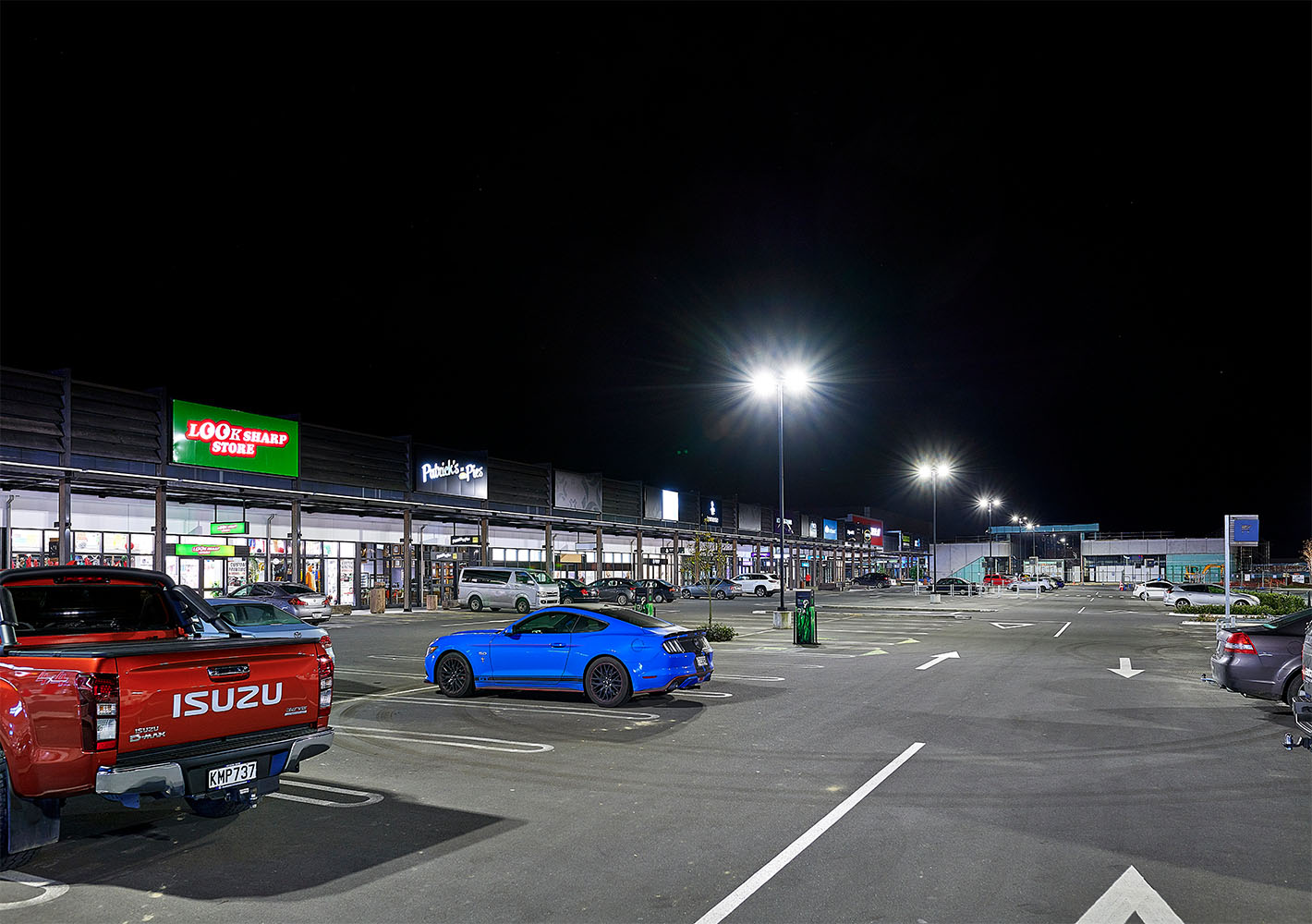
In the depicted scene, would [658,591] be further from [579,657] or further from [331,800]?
[331,800]

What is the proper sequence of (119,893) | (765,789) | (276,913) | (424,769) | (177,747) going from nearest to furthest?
(276,913), (119,893), (177,747), (765,789), (424,769)

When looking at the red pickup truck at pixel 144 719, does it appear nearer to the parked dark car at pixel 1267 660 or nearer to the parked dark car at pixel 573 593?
the parked dark car at pixel 1267 660

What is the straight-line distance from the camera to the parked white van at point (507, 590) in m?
40.9

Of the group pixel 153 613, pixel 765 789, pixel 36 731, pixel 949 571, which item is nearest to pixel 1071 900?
pixel 765 789

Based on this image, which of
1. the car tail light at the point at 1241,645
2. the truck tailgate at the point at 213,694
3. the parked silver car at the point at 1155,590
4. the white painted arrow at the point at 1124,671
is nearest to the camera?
the truck tailgate at the point at 213,694

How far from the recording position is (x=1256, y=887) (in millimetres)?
5668

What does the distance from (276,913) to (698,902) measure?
7.89 feet

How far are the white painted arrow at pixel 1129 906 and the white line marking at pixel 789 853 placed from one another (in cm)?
181

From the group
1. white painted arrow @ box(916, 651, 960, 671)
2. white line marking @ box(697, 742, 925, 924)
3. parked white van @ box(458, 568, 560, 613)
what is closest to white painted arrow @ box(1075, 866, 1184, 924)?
white line marking @ box(697, 742, 925, 924)

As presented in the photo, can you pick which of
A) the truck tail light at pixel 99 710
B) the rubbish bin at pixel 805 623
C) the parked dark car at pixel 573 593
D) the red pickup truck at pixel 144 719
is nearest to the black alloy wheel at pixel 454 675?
the red pickup truck at pixel 144 719

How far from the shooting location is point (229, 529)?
118ft

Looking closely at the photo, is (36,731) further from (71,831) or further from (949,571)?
(949,571)

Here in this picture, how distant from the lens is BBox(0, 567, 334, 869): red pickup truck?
5.70 meters

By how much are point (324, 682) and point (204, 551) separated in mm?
Result: 32561
